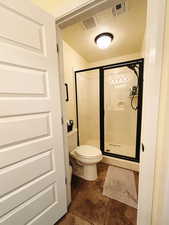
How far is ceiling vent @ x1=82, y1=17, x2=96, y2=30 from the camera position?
1.48 m

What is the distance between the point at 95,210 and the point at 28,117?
4.20 feet

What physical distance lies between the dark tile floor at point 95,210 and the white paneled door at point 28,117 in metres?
0.25

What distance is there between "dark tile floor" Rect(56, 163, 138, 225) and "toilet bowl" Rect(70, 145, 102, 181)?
0.19m

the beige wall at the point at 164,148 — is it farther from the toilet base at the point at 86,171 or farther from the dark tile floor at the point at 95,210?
the toilet base at the point at 86,171

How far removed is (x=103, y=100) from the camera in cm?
221

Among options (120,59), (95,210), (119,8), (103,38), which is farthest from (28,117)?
(120,59)

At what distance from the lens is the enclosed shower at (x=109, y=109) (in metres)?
2.27

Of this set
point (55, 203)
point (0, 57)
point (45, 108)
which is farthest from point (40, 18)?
point (55, 203)

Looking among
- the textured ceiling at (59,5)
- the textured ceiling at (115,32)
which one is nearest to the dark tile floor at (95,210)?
the textured ceiling at (59,5)

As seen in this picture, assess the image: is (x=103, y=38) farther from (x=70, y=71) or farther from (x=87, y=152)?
(x=87, y=152)

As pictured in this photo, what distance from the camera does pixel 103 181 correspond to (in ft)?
5.44

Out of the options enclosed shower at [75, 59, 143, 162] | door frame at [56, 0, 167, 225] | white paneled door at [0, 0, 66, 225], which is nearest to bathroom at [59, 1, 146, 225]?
enclosed shower at [75, 59, 143, 162]

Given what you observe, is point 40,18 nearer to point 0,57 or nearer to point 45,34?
point 45,34

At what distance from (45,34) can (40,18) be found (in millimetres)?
110
